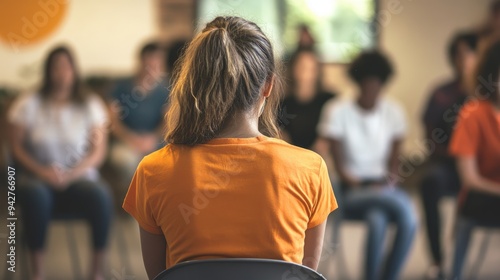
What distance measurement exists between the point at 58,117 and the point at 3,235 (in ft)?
2.24

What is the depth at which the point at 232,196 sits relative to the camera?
1.45 m

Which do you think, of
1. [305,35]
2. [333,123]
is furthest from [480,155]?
[305,35]

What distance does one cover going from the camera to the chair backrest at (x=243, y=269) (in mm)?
1342

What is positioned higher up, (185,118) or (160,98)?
(185,118)

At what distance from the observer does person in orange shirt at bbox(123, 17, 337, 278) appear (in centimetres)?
146

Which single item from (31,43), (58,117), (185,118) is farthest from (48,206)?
(31,43)

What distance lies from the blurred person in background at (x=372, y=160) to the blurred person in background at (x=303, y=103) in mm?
85

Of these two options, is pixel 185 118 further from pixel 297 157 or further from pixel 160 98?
pixel 160 98

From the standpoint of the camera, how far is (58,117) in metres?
4.12

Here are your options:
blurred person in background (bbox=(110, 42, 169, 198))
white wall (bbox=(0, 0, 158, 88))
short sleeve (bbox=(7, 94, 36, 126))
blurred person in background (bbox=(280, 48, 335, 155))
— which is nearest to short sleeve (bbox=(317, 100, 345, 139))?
blurred person in background (bbox=(280, 48, 335, 155))

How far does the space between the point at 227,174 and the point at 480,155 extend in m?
2.29

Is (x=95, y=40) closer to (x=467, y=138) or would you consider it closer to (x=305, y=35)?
(x=305, y=35)

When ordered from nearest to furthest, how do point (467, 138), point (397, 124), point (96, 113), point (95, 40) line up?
point (467, 138)
point (96, 113)
point (397, 124)
point (95, 40)

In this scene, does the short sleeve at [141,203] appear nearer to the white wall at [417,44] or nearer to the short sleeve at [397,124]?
the short sleeve at [397,124]
